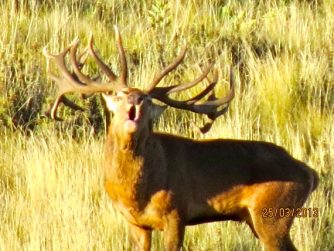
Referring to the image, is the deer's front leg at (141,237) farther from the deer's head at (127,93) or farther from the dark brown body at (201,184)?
the deer's head at (127,93)

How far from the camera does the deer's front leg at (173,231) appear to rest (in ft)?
24.2

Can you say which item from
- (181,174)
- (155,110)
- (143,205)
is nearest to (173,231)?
(143,205)

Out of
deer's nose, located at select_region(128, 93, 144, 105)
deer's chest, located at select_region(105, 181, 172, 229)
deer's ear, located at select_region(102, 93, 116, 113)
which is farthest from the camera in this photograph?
deer's chest, located at select_region(105, 181, 172, 229)

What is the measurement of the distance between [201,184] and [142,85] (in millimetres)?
3485

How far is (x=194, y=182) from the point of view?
7.62 metres

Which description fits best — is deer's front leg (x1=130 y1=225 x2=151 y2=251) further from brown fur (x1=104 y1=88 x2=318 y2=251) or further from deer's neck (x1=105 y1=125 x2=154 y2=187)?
deer's neck (x1=105 y1=125 x2=154 y2=187)

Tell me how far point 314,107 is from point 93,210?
2.79 m

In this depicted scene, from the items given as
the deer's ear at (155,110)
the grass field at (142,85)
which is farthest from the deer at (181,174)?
the grass field at (142,85)

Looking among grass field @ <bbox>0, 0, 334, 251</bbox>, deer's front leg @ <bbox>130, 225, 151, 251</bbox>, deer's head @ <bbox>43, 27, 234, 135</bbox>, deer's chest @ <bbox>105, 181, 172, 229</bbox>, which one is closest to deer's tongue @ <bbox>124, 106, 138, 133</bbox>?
deer's head @ <bbox>43, 27, 234, 135</bbox>

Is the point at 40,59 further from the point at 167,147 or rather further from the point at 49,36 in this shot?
the point at 167,147

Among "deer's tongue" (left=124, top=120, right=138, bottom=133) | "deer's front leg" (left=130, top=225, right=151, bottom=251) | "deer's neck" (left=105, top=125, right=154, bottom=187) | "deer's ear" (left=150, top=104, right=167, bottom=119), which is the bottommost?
"deer's front leg" (left=130, top=225, right=151, bottom=251)

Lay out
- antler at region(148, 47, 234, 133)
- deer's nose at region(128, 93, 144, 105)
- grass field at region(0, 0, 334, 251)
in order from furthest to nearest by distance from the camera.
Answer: grass field at region(0, 0, 334, 251)
antler at region(148, 47, 234, 133)
deer's nose at region(128, 93, 144, 105)

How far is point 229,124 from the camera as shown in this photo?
1008cm

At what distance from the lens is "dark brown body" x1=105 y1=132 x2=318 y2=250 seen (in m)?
7.37
